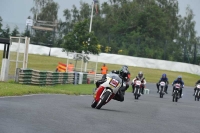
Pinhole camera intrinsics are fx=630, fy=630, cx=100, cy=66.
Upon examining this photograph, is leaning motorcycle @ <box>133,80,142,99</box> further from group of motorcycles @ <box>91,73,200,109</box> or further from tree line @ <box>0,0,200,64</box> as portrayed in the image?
tree line @ <box>0,0,200,64</box>

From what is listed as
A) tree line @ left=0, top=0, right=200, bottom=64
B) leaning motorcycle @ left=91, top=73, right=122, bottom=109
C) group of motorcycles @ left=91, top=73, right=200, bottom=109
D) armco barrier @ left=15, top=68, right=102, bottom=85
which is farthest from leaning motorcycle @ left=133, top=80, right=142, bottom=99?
tree line @ left=0, top=0, right=200, bottom=64

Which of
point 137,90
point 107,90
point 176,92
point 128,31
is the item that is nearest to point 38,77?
point 137,90

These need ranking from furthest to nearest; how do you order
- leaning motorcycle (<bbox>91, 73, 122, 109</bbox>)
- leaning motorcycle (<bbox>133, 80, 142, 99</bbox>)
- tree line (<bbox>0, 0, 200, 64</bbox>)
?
tree line (<bbox>0, 0, 200, 64</bbox>), leaning motorcycle (<bbox>133, 80, 142, 99</bbox>), leaning motorcycle (<bbox>91, 73, 122, 109</bbox>)

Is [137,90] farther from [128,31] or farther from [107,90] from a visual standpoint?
[128,31]

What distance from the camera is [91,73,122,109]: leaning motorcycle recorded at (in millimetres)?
18016

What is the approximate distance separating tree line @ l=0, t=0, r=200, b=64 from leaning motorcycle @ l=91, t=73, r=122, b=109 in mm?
31182

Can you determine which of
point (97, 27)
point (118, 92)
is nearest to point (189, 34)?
point (97, 27)

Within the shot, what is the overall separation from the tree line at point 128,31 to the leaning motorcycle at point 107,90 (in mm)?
31182

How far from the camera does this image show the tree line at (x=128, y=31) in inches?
2016

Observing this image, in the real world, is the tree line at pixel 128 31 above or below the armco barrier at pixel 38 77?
above

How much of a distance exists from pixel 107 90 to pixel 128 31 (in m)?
79.3

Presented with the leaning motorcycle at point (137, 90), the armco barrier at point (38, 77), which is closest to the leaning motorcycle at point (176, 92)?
the leaning motorcycle at point (137, 90)

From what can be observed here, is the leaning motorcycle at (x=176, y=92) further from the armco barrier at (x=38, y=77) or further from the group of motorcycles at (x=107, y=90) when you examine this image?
the group of motorcycles at (x=107, y=90)

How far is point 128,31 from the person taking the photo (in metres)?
97.1
